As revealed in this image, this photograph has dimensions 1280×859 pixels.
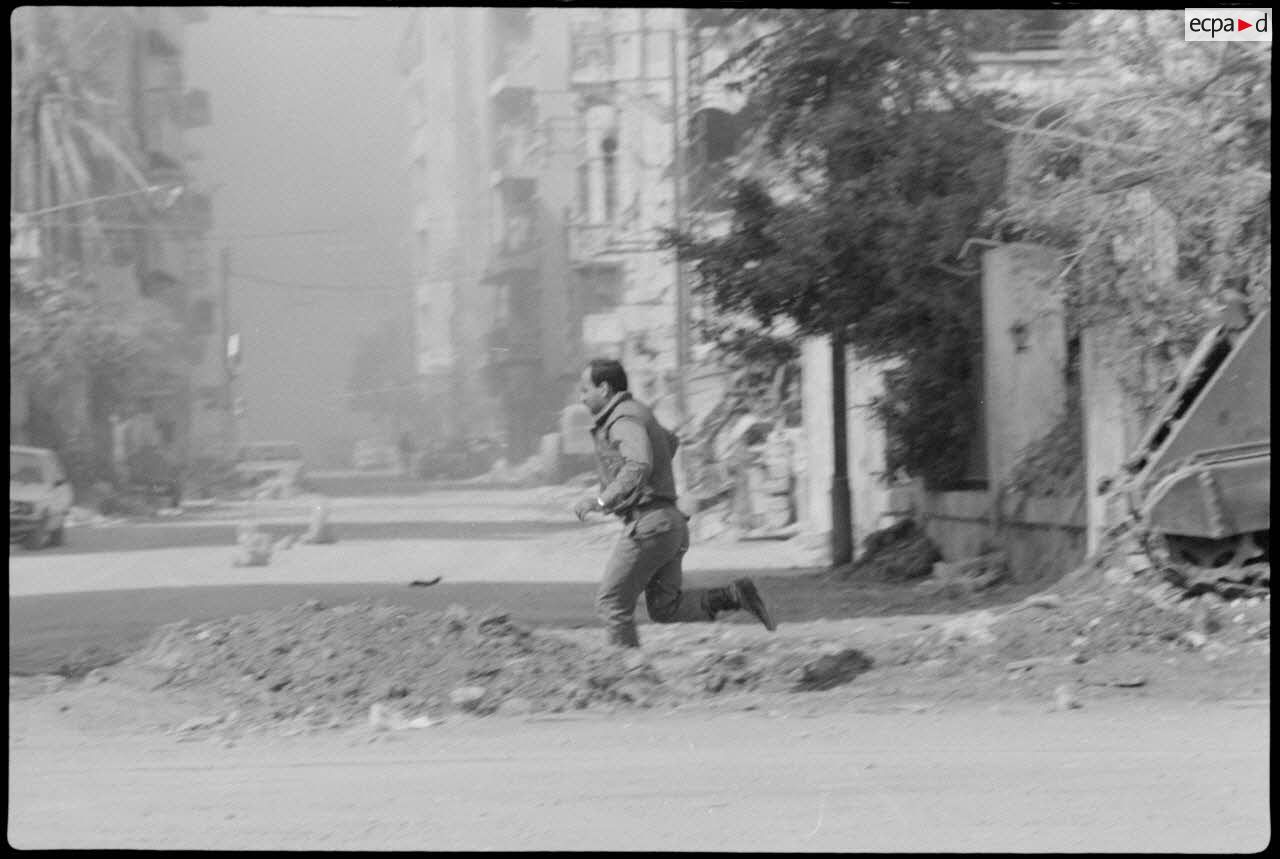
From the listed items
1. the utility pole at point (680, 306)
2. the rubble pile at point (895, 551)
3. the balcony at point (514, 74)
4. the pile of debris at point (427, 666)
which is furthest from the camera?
the rubble pile at point (895, 551)

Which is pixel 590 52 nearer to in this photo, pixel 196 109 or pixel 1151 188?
pixel 196 109

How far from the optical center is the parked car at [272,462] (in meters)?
6.15

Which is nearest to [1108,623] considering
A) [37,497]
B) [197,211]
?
[197,211]

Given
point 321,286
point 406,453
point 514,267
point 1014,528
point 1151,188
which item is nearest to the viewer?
point 321,286

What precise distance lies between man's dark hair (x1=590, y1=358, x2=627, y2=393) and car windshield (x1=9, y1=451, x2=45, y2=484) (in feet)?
5.73

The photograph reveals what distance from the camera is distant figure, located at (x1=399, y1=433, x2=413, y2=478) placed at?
6.20 m

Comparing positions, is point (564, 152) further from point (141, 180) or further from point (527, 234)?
point (141, 180)

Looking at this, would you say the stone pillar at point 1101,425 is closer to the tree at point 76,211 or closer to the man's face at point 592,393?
the man's face at point 592,393

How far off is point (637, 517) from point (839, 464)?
0.92 metres

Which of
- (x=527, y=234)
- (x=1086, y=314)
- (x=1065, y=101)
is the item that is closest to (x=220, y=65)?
(x=527, y=234)

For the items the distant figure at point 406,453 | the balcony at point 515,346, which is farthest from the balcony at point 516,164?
the distant figure at point 406,453

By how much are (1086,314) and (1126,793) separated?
2.64 meters

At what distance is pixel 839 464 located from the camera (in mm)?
6988

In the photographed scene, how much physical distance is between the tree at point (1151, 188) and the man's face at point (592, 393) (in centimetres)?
166
